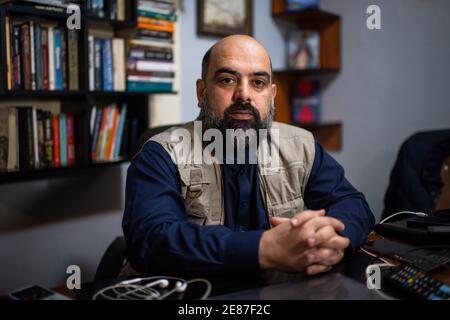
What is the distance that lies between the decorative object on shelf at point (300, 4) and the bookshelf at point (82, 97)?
104cm

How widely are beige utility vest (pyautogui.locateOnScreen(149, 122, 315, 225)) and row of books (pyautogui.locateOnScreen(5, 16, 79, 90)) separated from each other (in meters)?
0.82

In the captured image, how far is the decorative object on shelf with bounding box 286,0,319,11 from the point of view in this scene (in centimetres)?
293

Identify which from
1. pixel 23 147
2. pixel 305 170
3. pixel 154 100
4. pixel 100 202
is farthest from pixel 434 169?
pixel 23 147

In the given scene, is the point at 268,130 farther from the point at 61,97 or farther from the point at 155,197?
the point at 61,97

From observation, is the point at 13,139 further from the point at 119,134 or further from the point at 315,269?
the point at 315,269

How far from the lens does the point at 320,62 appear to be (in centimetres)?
315

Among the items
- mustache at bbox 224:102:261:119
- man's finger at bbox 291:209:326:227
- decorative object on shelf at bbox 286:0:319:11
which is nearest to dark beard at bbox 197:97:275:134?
mustache at bbox 224:102:261:119

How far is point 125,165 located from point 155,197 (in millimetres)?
1357

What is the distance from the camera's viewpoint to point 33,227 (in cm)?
214

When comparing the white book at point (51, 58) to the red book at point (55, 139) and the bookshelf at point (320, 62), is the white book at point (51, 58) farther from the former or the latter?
the bookshelf at point (320, 62)

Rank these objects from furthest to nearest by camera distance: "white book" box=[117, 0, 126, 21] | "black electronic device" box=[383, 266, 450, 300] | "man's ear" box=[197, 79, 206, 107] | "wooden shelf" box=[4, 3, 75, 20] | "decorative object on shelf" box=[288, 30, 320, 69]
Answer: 1. "decorative object on shelf" box=[288, 30, 320, 69]
2. "white book" box=[117, 0, 126, 21]
3. "wooden shelf" box=[4, 3, 75, 20]
4. "man's ear" box=[197, 79, 206, 107]
5. "black electronic device" box=[383, 266, 450, 300]

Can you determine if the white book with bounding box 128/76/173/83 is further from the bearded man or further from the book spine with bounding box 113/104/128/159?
the bearded man

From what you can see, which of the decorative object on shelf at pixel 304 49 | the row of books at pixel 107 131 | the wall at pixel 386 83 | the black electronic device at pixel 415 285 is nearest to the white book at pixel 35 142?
the row of books at pixel 107 131

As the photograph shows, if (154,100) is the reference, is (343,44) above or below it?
above
